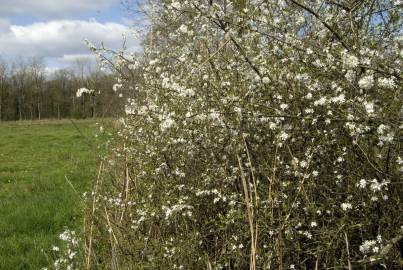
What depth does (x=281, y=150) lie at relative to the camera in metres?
3.43

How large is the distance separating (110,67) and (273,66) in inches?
79.0

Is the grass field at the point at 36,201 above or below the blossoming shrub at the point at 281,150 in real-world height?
below

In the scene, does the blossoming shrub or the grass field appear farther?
the grass field

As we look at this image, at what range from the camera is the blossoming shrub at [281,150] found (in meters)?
3.05

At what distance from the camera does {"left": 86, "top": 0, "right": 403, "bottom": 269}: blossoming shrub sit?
305 centimetres

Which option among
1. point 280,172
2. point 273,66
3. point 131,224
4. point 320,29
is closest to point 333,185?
point 280,172

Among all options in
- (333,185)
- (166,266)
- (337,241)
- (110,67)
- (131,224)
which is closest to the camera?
(337,241)

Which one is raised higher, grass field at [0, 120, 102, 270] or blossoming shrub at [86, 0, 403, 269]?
blossoming shrub at [86, 0, 403, 269]

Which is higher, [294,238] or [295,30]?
[295,30]

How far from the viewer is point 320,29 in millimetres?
3727

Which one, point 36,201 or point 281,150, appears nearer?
point 281,150

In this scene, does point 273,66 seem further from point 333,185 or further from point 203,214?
point 203,214

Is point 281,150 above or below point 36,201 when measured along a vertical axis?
above

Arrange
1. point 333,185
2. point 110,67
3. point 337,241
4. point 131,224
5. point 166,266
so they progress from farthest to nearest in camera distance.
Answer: point 110,67 → point 131,224 → point 166,266 → point 333,185 → point 337,241
